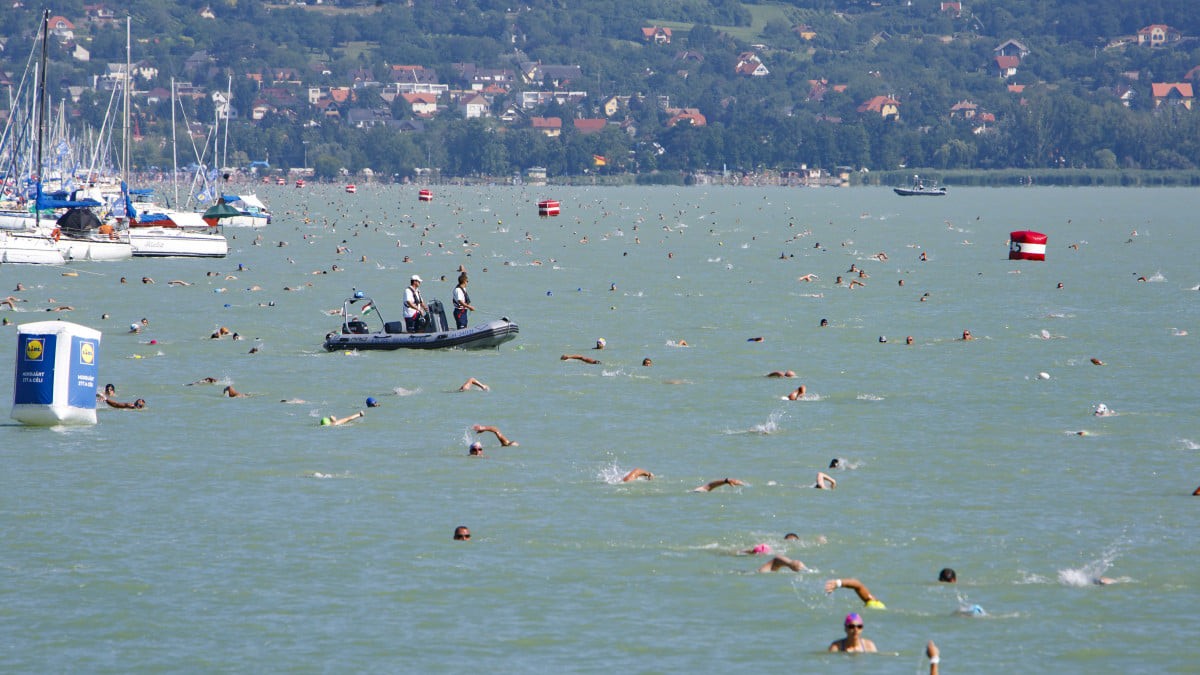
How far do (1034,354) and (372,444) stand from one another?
24.7 meters

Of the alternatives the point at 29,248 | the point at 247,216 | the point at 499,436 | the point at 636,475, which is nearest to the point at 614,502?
the point at 636,475

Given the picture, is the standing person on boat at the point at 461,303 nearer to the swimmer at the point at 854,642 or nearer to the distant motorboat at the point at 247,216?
the swimmer at the point at 854,642

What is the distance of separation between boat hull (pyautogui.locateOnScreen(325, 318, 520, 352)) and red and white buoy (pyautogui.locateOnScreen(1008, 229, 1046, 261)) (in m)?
61.2

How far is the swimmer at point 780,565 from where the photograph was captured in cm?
2539

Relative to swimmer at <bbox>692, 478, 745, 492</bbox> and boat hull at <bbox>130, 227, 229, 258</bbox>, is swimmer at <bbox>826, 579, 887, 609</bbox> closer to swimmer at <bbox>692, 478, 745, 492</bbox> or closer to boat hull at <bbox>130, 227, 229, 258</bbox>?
swimmer at <bbox>692, 478, 745, 492</bbox>

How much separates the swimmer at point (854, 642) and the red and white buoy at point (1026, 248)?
3414 inches

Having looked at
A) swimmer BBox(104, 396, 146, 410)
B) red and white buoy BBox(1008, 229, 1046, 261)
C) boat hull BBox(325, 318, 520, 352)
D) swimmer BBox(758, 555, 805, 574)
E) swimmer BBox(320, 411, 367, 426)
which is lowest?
swimmer BBox(104, 396, 146, 410)

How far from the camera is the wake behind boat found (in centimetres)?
4969

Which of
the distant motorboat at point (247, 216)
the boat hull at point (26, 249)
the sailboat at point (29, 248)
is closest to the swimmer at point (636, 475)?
the sailboat at point (29, 248)

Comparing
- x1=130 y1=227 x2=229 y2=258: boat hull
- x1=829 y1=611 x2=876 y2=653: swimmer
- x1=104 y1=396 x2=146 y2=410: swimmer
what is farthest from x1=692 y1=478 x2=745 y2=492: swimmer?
x1=130 y1=227 x2=229 y2=258: boat hull

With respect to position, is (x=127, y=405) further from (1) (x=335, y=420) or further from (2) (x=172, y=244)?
(2) (x=172, y=244)

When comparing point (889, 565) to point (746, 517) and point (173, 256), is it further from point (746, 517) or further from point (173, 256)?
point (173, 256)

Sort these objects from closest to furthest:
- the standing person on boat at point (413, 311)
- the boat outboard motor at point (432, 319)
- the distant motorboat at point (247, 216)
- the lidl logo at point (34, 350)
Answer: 1. the lidl logo at point (34, 350)
2. the standing person on boat at point (413, 311)
3. the boat outboard motor at point (432, 319)
4. the distant motorboat at point (247, 216)

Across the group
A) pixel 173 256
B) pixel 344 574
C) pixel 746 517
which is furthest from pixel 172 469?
pixel 173 256
